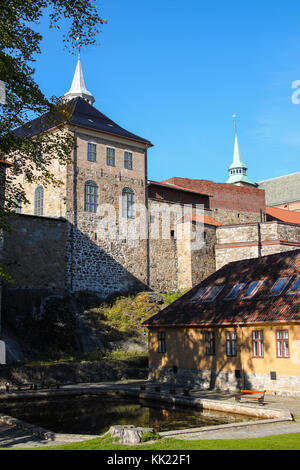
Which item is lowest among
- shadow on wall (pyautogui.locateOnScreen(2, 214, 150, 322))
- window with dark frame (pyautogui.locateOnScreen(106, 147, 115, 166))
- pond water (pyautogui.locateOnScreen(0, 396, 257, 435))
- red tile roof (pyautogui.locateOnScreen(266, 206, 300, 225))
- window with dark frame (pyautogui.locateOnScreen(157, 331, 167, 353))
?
pond water (pyautogui.locateOnScreen(0, 396, 257, 435))

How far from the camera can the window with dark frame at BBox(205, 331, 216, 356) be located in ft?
63.7

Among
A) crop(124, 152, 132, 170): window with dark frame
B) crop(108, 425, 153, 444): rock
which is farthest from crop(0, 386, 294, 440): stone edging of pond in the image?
crop(124, 152, 132, 170): window with dark frame

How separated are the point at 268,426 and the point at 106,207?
24405 mm

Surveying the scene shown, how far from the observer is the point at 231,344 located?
61.2 feet

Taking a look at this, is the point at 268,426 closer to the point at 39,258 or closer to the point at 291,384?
the point at 291,384

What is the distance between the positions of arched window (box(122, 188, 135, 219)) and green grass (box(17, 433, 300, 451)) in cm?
2650

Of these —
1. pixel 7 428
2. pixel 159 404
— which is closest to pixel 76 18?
pixel 7 428

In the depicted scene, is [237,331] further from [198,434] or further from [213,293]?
[198,434]

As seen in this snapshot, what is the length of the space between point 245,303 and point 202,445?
10.7 m

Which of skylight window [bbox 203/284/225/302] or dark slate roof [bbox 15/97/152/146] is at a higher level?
dark slate roof [bbox 15/97/152/146]

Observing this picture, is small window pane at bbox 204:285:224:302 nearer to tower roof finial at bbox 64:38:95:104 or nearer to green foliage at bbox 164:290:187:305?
green foliage at bbox 164:290:187:305

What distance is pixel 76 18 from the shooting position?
12977 mm

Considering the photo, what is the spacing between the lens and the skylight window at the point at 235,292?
65.5ft
